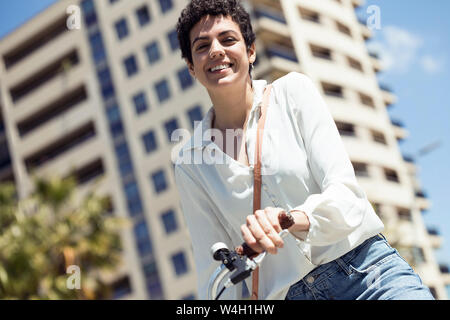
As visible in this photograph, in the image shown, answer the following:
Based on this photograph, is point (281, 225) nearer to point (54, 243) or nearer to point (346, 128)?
point (54, 243)

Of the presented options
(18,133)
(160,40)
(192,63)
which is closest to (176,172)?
(192,63)

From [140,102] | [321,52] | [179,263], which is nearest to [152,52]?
[140,102]

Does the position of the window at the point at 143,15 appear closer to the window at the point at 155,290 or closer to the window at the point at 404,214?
the window at the point at 155,290

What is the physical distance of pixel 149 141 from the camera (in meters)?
46.3

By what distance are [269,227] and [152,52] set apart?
155 ft

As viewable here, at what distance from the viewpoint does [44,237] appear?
20391 mm

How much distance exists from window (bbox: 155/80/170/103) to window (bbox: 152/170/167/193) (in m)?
5.49

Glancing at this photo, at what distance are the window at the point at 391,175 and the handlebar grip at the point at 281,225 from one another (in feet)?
153

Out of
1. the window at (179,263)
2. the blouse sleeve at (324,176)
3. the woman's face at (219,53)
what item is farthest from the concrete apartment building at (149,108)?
the blouse sleeve at (324,176)

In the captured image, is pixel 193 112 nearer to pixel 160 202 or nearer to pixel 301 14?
pixel 160 202

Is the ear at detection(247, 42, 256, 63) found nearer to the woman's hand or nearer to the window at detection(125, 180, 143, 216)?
the woman's hand

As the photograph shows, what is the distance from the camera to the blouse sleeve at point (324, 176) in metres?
1.83
